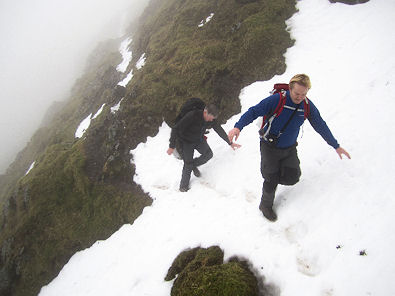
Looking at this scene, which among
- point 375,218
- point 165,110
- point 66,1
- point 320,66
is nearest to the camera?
point 375,218

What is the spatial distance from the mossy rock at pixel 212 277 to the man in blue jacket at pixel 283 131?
5.06 ft

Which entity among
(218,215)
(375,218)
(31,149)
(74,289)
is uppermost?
(375,218)

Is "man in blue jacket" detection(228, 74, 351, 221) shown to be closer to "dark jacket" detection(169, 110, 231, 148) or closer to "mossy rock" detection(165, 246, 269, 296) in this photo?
"mossy rock" detection(165, 246, 269, 296)

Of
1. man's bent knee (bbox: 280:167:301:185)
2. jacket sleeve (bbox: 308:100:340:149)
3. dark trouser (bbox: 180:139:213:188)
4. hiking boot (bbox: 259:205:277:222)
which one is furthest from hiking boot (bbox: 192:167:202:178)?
jacket sleeve (bbox: 308:100:340:149)

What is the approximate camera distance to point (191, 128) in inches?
304

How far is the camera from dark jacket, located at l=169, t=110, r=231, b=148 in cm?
738

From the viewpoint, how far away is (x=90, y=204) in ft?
35.4

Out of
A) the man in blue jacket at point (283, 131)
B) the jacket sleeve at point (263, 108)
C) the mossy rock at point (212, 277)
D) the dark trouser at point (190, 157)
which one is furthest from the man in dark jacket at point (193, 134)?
the mossy rock at point (212, 277)

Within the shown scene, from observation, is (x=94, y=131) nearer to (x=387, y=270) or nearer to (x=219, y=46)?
(x=219, y=46)

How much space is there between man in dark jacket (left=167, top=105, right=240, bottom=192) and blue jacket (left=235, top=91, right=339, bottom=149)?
181 cm

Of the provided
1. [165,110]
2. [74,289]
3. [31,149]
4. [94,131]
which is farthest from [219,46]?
[31,149]

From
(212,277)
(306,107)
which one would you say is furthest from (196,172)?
(306,107)

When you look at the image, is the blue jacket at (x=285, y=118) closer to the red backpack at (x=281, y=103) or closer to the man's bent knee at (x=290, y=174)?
the red backpack at (x=281, y=103)

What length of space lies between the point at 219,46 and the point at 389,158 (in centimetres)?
988
